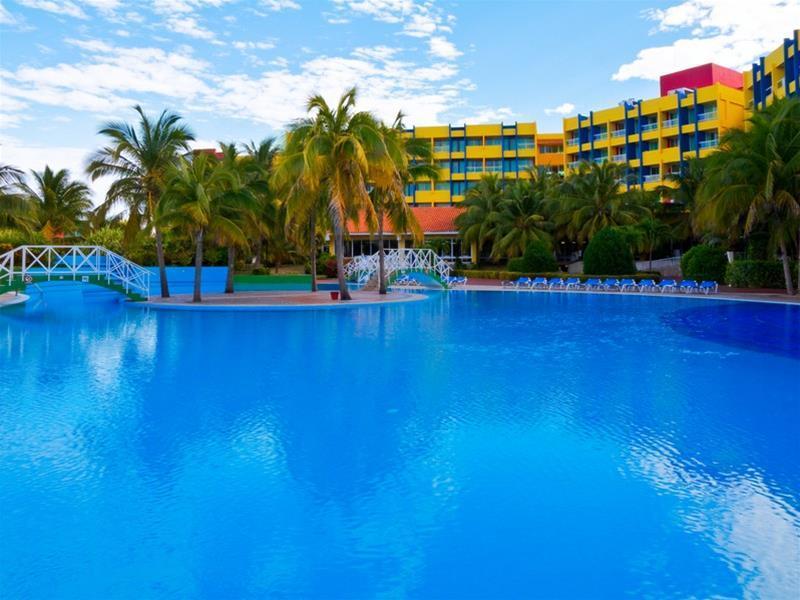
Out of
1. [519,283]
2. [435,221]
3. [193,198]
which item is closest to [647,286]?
[519,283]

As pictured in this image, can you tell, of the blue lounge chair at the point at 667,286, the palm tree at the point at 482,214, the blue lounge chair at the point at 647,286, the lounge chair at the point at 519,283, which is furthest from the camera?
the palm tree at the point at 482,214

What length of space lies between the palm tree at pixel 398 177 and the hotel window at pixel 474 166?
1509 inches

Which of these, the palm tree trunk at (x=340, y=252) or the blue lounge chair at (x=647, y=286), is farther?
the blue lounge chair at (x=647, y=286)

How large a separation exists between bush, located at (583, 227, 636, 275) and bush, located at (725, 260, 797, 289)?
5388 mm

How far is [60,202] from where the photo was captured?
143 feet

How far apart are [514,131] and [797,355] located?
58.5 meters

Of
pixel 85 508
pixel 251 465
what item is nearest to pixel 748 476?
pixel 251 465

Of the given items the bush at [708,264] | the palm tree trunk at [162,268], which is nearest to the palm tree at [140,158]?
the palm tree trunk at [162,268]

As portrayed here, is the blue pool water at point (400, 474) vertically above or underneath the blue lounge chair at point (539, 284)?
underneath

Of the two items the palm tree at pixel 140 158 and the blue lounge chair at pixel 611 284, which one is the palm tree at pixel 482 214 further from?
the palm tree at pixel 140 158

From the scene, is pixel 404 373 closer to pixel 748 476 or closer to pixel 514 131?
pixel 748 476

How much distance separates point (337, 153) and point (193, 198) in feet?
18.2

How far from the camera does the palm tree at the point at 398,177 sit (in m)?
23.5

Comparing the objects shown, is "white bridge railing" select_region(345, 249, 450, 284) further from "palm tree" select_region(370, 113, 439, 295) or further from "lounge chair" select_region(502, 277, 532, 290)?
"palm tree" select_region(370, 113, 439, 295)
